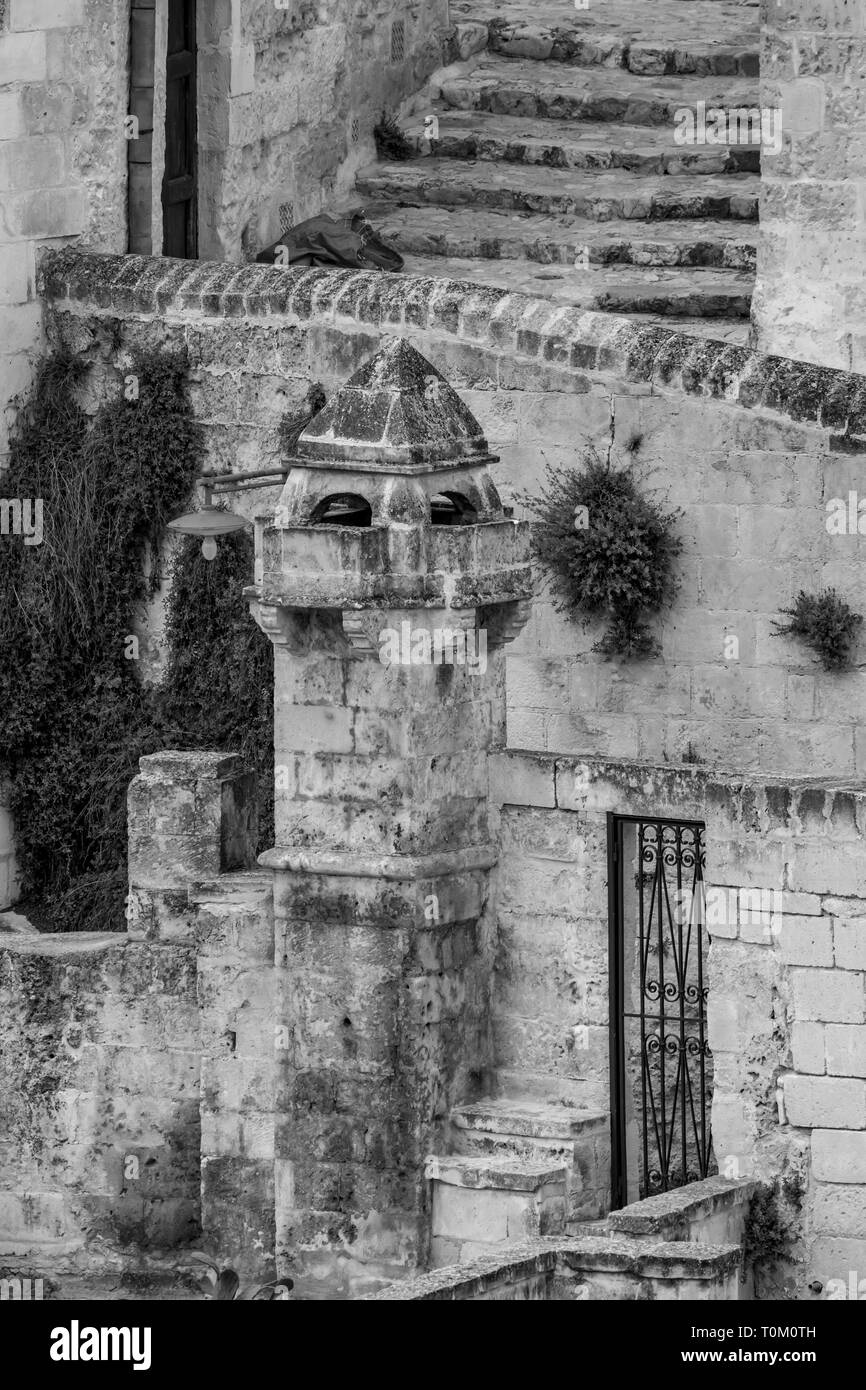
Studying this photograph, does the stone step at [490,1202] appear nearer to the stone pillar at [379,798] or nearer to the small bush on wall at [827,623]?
the stone pillar at [379,798]

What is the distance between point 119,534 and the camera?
24.8 metres

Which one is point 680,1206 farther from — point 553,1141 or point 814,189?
point 814,189

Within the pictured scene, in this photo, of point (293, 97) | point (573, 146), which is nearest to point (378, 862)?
point (293, 97)

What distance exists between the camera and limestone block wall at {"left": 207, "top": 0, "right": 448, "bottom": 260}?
26.8 meters

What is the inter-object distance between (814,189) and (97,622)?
4.51 meters

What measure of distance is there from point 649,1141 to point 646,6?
11.6 m

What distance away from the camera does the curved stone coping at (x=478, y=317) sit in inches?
908

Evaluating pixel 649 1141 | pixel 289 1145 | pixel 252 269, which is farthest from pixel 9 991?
pixel 252 269

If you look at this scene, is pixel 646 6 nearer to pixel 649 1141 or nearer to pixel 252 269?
pixel 252 269

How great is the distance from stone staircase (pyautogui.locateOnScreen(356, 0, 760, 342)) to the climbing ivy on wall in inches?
103

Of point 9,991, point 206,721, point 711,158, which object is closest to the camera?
point 9,991

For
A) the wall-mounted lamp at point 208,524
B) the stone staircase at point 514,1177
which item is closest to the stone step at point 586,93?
the wall-mounted lamp at point 208,524

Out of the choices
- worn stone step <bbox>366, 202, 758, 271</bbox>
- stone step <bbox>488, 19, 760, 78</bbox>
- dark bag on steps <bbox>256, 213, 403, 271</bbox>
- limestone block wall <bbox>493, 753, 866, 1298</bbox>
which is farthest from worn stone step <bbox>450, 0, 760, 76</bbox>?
limestone block wall <bbox>493, 753, 866, 1298</bbox>

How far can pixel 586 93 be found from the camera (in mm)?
28422
